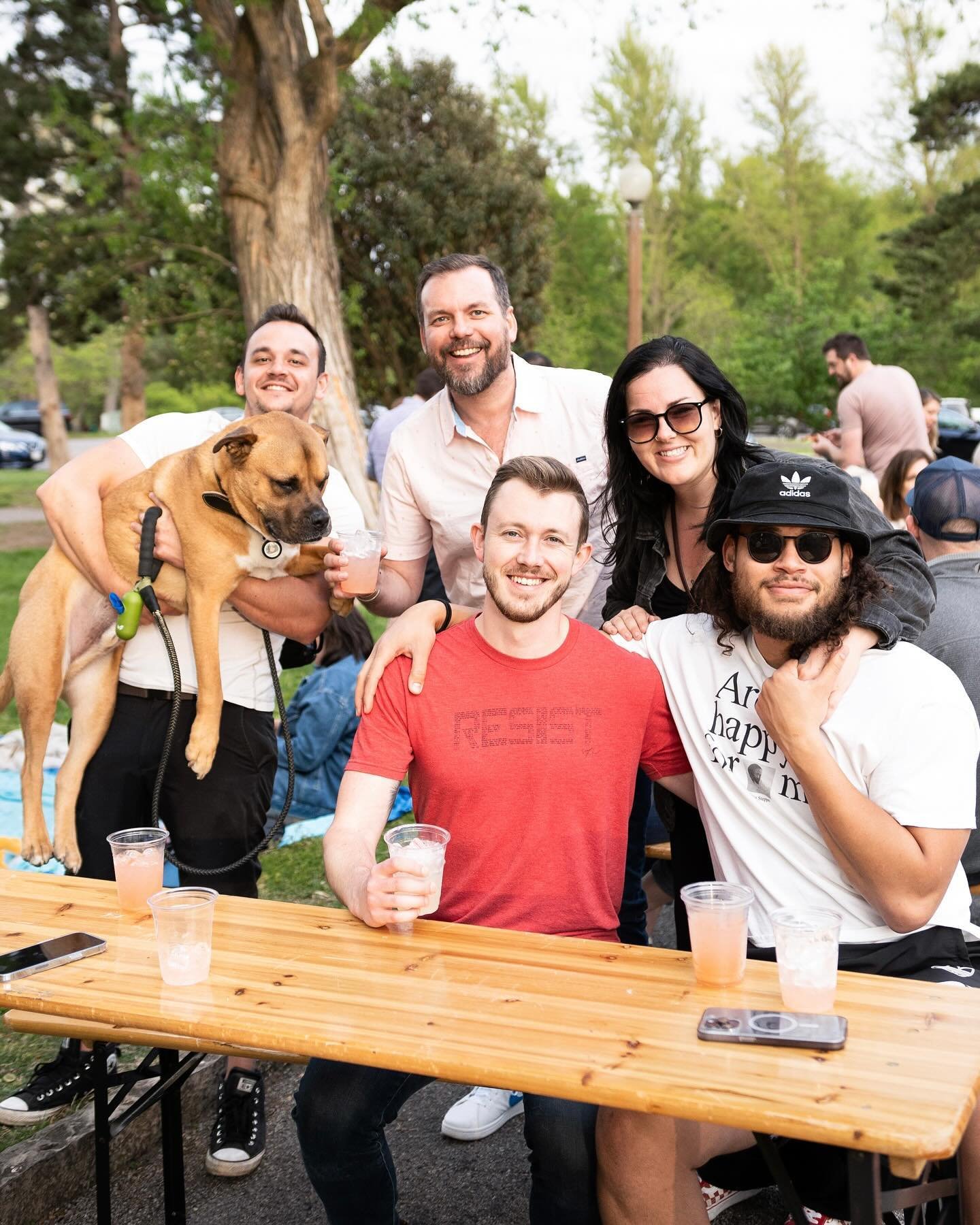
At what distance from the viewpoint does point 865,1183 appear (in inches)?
66.1

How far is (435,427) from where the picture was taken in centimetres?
387

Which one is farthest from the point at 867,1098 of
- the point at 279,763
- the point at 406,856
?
the point at 279,763

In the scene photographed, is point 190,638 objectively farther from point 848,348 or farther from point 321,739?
point 848,348

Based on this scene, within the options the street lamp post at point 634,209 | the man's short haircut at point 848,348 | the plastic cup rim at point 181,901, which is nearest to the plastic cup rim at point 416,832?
the plastic cup rim at point 181,901

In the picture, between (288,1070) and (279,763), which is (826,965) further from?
(279,763)

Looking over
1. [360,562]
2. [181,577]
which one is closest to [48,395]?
[181,577]

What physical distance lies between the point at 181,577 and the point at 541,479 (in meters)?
1.53

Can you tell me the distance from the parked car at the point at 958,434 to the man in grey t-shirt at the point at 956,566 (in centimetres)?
1682

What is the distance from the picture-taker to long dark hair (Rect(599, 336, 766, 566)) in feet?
10.5

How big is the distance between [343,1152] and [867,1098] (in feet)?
3.98

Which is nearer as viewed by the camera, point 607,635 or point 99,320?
point 607,635

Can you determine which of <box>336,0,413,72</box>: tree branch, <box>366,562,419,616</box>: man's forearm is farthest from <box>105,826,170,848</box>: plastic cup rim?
<box>336,0,413,72</box>: tree branch

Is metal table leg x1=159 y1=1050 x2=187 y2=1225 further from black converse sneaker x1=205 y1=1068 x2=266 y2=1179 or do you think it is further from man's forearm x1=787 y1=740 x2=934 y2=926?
man's forearm x1=787 y1=740 x2=934 y2=926

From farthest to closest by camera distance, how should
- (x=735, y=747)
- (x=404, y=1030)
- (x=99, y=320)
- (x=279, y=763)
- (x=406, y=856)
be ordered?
(x=99, y=320) → (x=279, y=763) → (x=735, y=747) → (x=406, y=856) → (x=404, y=1030)
